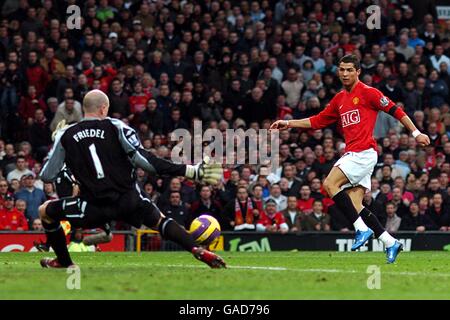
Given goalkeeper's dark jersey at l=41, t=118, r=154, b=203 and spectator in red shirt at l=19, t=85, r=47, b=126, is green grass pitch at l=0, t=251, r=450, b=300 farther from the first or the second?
spectator in red shirt at l=19, t=85, r=47, b=126

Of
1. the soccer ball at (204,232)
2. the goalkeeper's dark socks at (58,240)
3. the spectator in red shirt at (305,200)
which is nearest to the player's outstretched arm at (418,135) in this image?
the soccer ball at (204,232)

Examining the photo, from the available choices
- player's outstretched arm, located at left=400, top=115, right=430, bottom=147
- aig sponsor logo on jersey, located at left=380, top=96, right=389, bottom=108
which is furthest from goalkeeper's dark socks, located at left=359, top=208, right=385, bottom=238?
aig sponsor logo on jersey, located at left=380, top=96, right=389, bottom=108

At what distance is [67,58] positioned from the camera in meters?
24.4

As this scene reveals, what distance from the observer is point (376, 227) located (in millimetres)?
14016

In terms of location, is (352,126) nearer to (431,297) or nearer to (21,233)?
(431,297)

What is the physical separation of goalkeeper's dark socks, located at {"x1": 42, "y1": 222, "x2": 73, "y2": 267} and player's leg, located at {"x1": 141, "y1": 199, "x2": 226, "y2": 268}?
0.96 m

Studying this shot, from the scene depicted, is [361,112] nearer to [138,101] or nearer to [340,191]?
[340,191]

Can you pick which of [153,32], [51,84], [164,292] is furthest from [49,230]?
[153,32]

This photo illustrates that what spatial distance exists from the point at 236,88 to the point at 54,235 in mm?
13313

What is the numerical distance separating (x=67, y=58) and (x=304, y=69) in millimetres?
5284

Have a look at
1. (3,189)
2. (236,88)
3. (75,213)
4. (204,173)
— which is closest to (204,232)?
(204,173)

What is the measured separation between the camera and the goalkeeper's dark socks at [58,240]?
11680 mm

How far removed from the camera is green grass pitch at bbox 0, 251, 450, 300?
9336 mm

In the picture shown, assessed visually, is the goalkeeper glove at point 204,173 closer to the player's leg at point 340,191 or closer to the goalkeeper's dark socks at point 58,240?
the goalkeeper's dark socks at point 58,240
